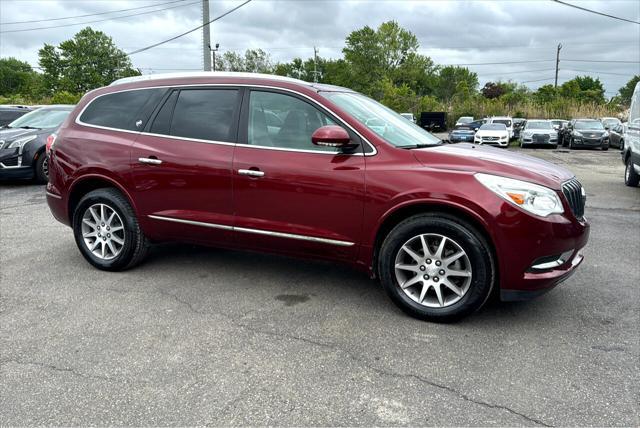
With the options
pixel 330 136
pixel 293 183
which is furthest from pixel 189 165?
pixel 330 136

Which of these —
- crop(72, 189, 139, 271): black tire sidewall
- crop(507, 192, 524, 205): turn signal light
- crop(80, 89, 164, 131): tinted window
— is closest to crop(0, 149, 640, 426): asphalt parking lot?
crop(72, 189, 139, 271): black tire sidewall

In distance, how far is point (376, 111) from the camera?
4.54 metres

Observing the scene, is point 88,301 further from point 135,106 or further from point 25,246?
point 25,246

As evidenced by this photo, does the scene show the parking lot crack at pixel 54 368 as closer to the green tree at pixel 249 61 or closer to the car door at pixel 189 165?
the car door at pixel 189 165

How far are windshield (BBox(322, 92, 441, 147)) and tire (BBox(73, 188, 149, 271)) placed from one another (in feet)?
6.97

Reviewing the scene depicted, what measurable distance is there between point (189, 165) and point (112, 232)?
43.6 inches

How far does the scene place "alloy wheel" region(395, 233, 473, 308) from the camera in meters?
3.61

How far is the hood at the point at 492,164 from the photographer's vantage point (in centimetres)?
358

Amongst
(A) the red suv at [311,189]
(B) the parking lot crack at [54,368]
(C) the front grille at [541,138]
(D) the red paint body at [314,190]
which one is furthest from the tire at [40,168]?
(C) the front grille at [541,138]

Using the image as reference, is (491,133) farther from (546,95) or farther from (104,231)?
(546,95)

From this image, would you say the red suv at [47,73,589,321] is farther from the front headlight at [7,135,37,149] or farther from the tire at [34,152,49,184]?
the tire at [34,152,49,184]

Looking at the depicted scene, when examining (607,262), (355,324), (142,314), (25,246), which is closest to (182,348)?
(142,314)

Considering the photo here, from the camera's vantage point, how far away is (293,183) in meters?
3.95

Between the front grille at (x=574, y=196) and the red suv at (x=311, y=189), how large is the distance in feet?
0.07
